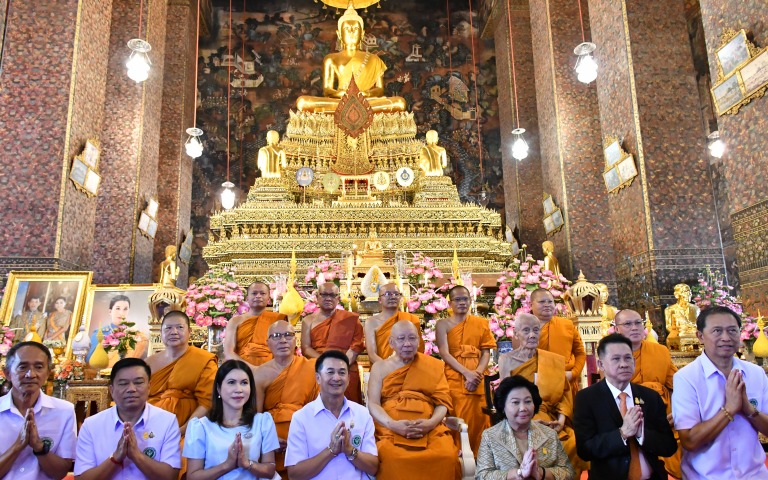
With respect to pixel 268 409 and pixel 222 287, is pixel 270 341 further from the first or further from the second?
pixel 222 287

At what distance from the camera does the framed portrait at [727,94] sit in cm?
555

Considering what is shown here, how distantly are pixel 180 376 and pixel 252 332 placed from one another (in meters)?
1.07

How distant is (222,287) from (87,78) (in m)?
3.82

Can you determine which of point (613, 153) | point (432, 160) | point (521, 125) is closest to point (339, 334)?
point (613, 153)

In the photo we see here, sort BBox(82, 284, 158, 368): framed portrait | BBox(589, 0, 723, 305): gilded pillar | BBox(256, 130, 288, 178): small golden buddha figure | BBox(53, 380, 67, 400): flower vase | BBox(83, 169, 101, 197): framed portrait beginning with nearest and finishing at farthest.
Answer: BBox(53, 380, 67, 400): flower vase → BBox(82, 284, 158, 368): framed portrait → BBox(589, 0, 723, 305): gilded pillar → BBox(83, 169, 101, 197): framed portrait → BBox(256, 130, 288, 178): small golden buddha figure

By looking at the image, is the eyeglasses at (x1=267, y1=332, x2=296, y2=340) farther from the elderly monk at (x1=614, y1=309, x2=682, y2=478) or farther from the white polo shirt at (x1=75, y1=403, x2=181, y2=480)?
the elderly monk at (x1=614, y1=309, x2=682, y2=478)

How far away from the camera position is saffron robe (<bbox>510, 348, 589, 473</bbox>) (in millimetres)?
3311

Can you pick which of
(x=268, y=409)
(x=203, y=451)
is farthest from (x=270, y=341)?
(x=203, y=451)

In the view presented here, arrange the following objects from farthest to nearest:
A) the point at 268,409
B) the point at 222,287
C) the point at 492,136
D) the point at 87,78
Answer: the point at 492,136, the point at 87,78, the point at 222,287, the point at 268,409

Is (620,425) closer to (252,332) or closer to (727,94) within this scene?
(252,332)

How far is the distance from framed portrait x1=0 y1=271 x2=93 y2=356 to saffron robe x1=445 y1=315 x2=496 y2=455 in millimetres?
4179

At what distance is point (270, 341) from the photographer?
10.9ft

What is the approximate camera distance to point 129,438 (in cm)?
241

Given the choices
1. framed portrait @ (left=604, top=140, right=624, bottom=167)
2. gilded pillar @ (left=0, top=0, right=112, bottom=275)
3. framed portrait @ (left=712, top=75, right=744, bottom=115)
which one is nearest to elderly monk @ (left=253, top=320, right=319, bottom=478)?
gilded pillar @ (left=0, top=0, right=112, bottom=275)
